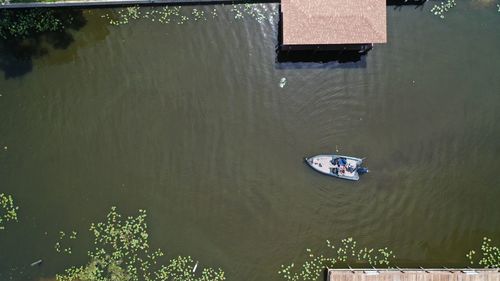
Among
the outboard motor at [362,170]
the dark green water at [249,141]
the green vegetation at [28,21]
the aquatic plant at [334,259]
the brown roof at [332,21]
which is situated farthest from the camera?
the aquatic plant at [334,259]

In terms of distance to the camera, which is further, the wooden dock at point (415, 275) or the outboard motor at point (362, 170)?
the outboard motor at point (362, 170)

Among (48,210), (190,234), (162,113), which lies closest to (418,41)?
(162,113)

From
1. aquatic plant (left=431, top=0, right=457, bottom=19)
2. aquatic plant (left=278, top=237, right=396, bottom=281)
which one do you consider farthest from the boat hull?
aquatic plant (left=431, top=0, right=457, bottom=19)

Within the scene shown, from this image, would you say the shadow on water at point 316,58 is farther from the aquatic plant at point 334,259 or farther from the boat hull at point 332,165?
the aquatic plant at point 334,259

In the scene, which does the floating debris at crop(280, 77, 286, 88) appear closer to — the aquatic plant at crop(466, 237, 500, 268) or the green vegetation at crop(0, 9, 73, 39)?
the green vegetation at crop(0, 9, 73, 39)

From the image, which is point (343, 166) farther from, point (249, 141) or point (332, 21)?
point (332, 21)

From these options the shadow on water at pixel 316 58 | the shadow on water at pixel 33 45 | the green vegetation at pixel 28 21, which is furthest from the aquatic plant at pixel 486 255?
the green vegetation at pixel 28 21
